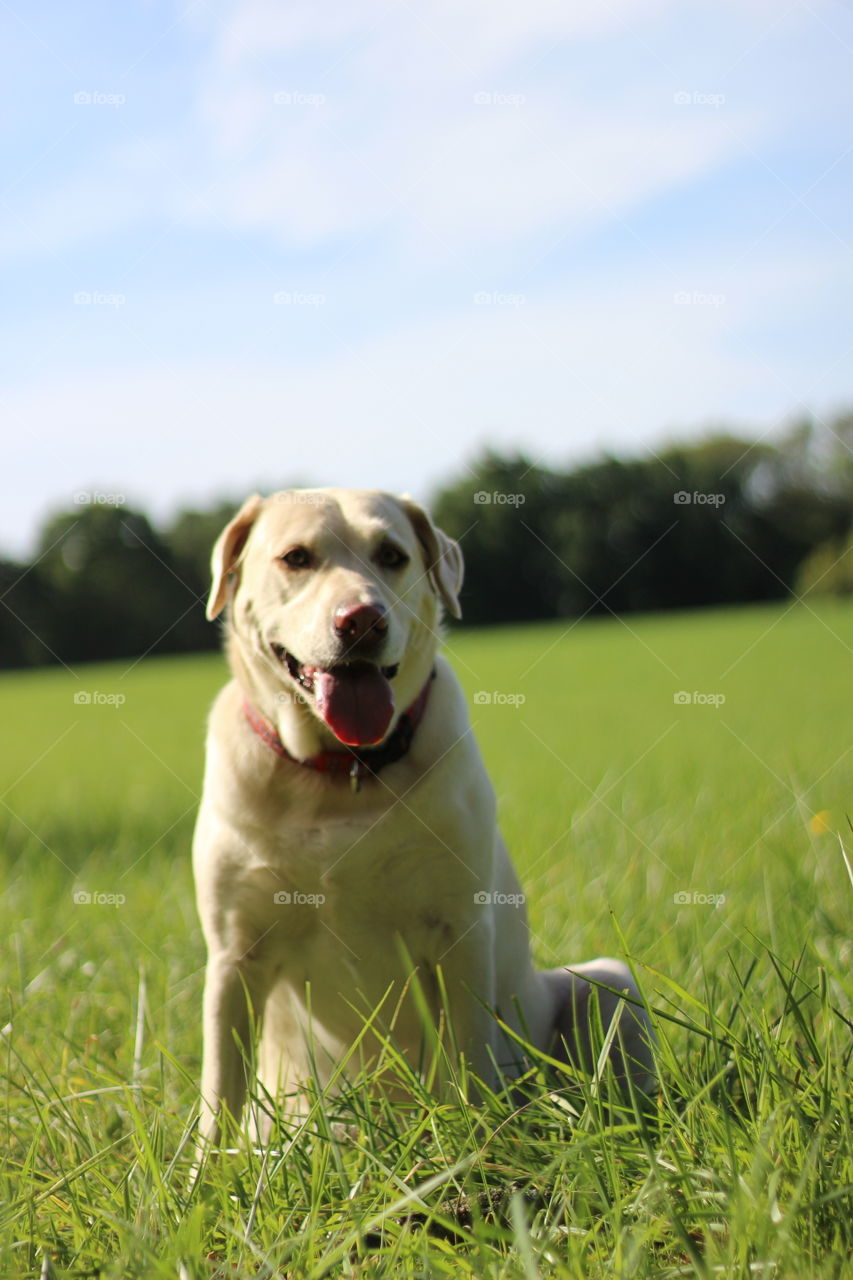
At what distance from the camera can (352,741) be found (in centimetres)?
274

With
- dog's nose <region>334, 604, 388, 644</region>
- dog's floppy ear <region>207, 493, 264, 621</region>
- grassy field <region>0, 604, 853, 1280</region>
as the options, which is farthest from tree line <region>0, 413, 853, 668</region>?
dog's nose <region>334, 604, 388, 644</region>

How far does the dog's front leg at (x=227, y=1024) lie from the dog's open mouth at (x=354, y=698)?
2.13ft

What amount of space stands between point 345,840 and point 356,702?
0.34 metres

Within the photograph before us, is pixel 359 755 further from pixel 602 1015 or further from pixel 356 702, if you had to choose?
pixel 602 1015

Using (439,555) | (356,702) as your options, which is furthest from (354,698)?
(439,555)

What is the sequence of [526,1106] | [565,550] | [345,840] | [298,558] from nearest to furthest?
[526,1106] → [345,840] → [298,558] → [565,550]

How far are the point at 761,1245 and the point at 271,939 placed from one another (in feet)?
4.97

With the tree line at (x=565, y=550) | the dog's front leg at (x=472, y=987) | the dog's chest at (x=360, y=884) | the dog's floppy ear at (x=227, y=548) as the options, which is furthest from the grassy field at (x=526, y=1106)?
the tree line at (x=565, y=550)

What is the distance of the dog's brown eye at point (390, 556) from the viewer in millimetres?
3059

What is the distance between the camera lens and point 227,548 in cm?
317

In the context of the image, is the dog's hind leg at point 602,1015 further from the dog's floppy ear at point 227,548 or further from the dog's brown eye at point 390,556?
the dog's floppy ear at point 227,548

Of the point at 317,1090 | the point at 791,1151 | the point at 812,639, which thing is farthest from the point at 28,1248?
the point at 812,639

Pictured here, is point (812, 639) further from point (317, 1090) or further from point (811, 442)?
point (317, 1090)

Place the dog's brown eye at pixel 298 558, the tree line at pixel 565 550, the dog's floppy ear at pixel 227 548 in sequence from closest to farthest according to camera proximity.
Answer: the dog's brown eye at pixel 298 558 → the dog's floppy ear at pixel 227 548 → the tree line at pixel 565 550
